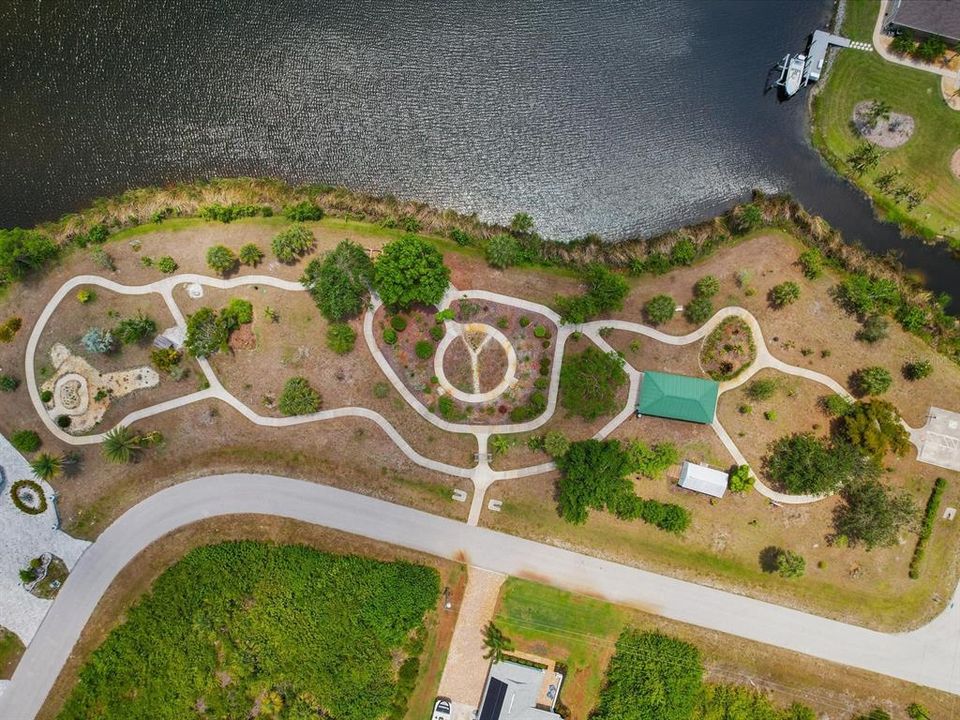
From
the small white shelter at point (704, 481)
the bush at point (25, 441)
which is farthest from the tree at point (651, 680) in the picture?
the bush at point (25, 441)

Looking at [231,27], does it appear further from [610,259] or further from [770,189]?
[770,189]

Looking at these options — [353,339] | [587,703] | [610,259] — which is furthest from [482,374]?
[587,703]

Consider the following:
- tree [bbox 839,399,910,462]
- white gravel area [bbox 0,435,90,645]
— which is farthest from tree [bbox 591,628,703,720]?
white gravel area [bbox 0,435,90,645]

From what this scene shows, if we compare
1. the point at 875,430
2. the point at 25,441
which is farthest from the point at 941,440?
the point at 25,441

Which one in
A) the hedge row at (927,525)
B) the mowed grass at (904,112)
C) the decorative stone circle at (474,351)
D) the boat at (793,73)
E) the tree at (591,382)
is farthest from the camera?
the boat at (793,73)

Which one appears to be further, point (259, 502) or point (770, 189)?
point (770, 189)

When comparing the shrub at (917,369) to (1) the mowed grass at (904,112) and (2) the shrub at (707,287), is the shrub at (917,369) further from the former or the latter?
(2) the shrub at (707,287)
